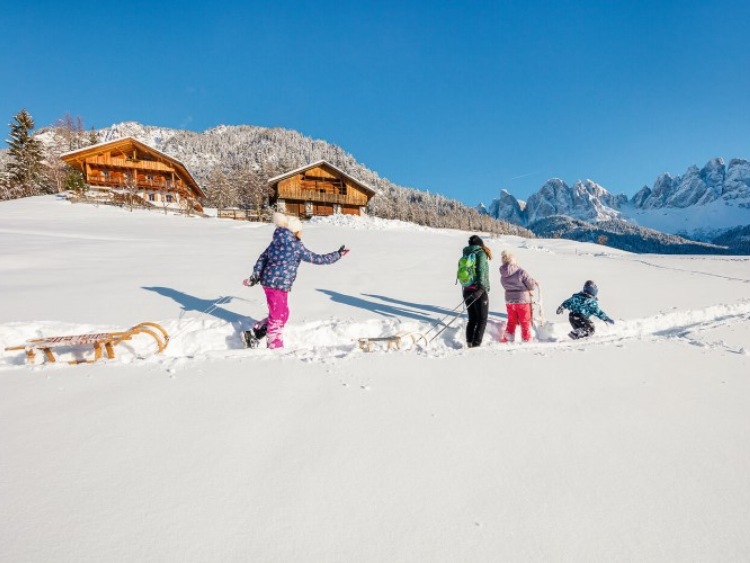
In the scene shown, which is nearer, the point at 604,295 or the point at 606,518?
the point at 606,518

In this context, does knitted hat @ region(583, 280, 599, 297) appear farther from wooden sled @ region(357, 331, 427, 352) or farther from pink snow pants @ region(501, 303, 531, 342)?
wooden sled @ region(357, 331, 427, 352)

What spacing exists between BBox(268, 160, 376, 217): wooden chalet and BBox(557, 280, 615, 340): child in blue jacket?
3940cm

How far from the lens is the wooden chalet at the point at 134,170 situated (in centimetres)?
3543

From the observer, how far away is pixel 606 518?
66.7 inches

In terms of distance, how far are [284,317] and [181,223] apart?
877 inches

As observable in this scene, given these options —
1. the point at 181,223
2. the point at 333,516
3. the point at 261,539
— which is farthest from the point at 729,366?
the point at 181,223

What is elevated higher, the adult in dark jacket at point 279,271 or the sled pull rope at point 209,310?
the adult in dark jacket at point 279,271

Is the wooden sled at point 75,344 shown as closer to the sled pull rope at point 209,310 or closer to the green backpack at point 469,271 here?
the sled pull rope at point 209,310

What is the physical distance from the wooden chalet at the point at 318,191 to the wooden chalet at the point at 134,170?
10.2 m

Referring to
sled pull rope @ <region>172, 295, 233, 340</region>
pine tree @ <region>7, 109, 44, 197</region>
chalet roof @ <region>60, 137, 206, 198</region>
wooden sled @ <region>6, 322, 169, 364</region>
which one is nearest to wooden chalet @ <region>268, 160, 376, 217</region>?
chalet roof @ <region>60, 137, 206, 198</region>

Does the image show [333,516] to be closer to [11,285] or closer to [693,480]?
[693,480]

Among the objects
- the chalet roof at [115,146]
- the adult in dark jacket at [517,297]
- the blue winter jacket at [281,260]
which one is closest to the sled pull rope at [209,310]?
the blue winter jacket at [281,260]

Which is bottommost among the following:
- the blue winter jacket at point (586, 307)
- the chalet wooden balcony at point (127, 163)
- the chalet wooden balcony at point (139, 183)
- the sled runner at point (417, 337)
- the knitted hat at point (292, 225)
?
the sled runner at point (417, 337)

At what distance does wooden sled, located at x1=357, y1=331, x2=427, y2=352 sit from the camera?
5.03m
